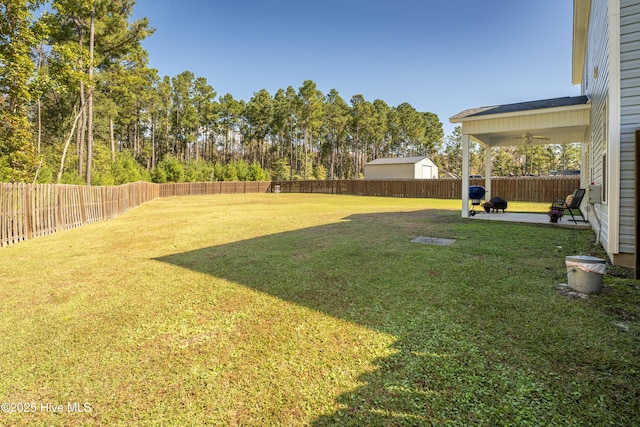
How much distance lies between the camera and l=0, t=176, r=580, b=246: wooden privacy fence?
6879 millimetres

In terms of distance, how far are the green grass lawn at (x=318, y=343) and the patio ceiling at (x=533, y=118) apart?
204 inches

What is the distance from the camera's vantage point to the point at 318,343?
96.1 inches

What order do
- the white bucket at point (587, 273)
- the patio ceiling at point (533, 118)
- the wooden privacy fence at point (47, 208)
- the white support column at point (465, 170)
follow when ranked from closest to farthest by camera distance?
the white bucket at point (587, 273)
the wooden privacy fence at point (47, 208)
the patio ceiling at point (533, 118)
the white support column at point (465, 170)

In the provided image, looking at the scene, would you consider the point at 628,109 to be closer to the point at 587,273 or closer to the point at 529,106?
the point at 587,273

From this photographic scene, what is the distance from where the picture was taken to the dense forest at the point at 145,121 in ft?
30.7

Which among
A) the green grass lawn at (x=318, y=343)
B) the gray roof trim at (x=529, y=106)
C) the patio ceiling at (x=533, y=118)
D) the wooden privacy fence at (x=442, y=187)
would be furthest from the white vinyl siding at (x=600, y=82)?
the wooden privacy fence at (x=442, y=187)

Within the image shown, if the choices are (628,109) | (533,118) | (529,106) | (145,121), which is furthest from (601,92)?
(145,121)

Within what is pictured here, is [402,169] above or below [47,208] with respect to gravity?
above

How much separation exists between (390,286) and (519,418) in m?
2.11

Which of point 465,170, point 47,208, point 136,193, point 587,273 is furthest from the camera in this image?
point 136,193

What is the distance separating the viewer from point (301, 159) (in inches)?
1877

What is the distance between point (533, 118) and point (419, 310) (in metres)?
8.09

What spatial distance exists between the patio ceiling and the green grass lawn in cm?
519

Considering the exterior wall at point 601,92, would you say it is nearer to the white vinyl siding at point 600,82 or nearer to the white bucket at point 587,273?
the white vinyl siding at point 600,82
